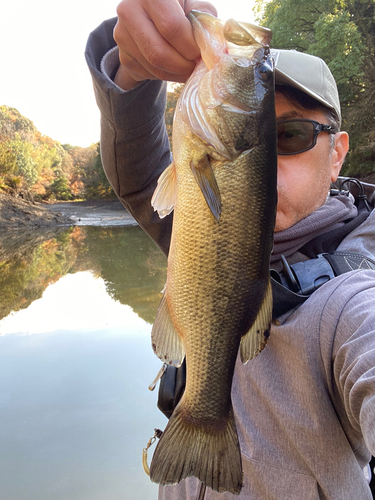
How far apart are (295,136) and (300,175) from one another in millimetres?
162

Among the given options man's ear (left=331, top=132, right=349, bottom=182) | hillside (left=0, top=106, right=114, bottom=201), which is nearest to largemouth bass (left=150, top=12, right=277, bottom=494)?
man's ear (left=331, top=132, right=349, bottom=182)

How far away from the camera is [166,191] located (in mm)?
1283

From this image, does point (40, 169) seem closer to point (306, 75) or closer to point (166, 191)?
point (306, 75)

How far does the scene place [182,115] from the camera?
1208mm

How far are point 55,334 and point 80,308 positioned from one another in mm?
1095

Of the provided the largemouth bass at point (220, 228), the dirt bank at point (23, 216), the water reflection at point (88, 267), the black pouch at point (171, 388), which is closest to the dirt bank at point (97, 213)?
the dirt bank at point (23, 216)

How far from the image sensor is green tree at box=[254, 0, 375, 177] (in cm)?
1470

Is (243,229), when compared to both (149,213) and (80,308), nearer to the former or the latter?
(149,213)

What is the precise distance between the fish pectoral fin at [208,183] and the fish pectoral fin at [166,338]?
0.35 m

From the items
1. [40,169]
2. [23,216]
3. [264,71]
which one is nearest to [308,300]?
[264,71]

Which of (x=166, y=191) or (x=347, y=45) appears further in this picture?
(x=347, y=45)

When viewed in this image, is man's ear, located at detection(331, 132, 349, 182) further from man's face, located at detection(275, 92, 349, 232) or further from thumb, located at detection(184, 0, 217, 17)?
thumb, located at detection(184, 0, 217, 17)

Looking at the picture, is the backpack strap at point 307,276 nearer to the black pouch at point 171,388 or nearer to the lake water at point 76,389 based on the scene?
the black pouch at point 171,388

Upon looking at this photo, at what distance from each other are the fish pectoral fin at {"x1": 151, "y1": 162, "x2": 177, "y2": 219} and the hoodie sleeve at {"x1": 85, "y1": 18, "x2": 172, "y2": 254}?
528 mm
